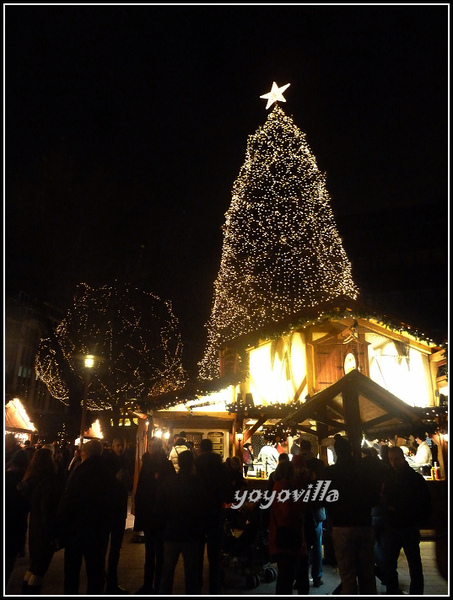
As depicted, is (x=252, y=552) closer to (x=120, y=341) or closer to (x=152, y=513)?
(x=152, y=513)

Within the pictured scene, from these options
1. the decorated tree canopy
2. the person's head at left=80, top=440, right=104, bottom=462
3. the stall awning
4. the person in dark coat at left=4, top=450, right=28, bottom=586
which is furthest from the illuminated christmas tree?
the person in dark coat at left=4, top=450, right=28, bottom=586

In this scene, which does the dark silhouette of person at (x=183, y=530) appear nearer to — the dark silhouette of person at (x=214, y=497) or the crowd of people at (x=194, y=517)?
the crowd of people at (x=194, y=517)

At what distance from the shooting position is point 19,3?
324 inches

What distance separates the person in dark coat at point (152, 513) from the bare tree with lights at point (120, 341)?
1637 centimetres

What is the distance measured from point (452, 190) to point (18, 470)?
7.65 m

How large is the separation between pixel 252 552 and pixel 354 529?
2728 mm

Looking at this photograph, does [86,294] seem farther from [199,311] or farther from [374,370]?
[374,370]

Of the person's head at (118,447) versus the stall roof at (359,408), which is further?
the person's head at (118,447)

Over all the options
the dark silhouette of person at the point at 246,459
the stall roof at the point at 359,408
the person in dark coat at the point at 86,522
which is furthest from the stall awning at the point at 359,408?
the dark silhouette of person at the point at 246,459

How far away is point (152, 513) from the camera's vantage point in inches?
262

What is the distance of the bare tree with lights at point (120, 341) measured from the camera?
2425 centimetres

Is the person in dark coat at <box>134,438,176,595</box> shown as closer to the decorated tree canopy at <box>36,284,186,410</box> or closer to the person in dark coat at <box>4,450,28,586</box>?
the person in dark coat at <box>4,450,28,586</box>

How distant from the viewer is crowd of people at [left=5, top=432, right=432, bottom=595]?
5.35 metres

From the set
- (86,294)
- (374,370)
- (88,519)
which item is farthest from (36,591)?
(86,294)
